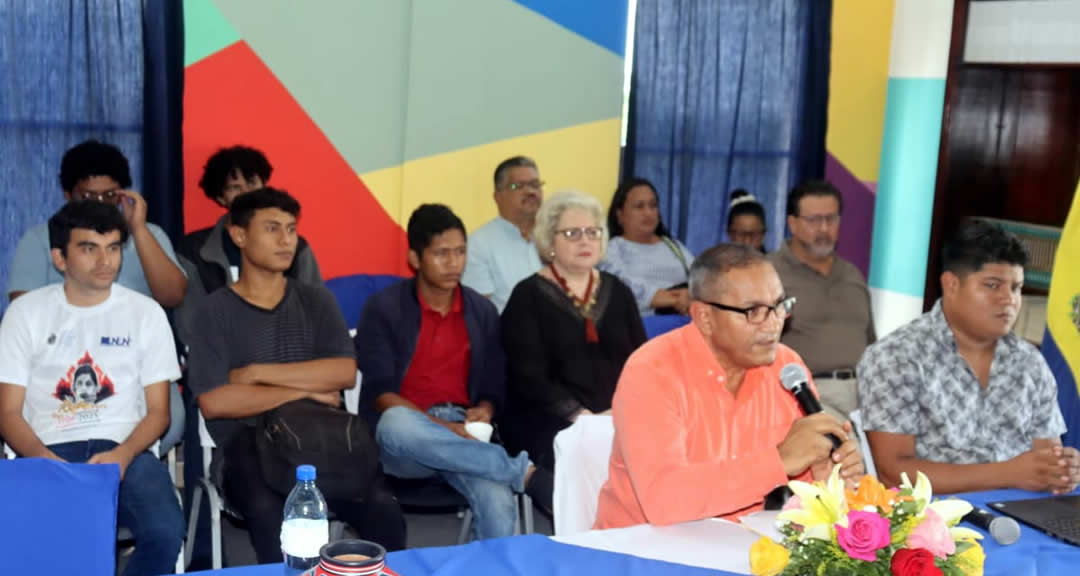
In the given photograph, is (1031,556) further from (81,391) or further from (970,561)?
(81,391)

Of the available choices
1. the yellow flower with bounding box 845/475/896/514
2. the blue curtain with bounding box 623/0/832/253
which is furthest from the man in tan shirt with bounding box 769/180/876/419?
the yellow flower with bounding box 845/475/896/514

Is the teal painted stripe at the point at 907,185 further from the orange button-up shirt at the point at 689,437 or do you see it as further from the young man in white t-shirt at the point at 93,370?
the young man in white t-shirt at the point at 93,370

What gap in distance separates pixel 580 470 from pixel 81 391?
1.65 metres

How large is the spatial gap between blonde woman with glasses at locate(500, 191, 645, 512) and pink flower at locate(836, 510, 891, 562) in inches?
80.0

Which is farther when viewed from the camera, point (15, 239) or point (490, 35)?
point (490, 35)

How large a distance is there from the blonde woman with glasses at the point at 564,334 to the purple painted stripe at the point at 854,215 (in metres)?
2.67

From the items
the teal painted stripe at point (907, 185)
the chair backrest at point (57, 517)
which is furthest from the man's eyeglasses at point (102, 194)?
the teal painted stripe at point (907, 185)

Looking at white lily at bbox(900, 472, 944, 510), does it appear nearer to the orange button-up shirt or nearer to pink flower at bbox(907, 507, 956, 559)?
pink flower at bbox(907, 507, 956, 559)

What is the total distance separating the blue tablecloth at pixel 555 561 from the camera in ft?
6.64

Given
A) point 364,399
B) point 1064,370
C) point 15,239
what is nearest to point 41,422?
point 364,399

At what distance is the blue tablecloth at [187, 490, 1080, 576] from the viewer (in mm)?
2025

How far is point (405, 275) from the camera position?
5453mm

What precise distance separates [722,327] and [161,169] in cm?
322

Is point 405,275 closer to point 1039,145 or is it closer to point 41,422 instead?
point 41,422
